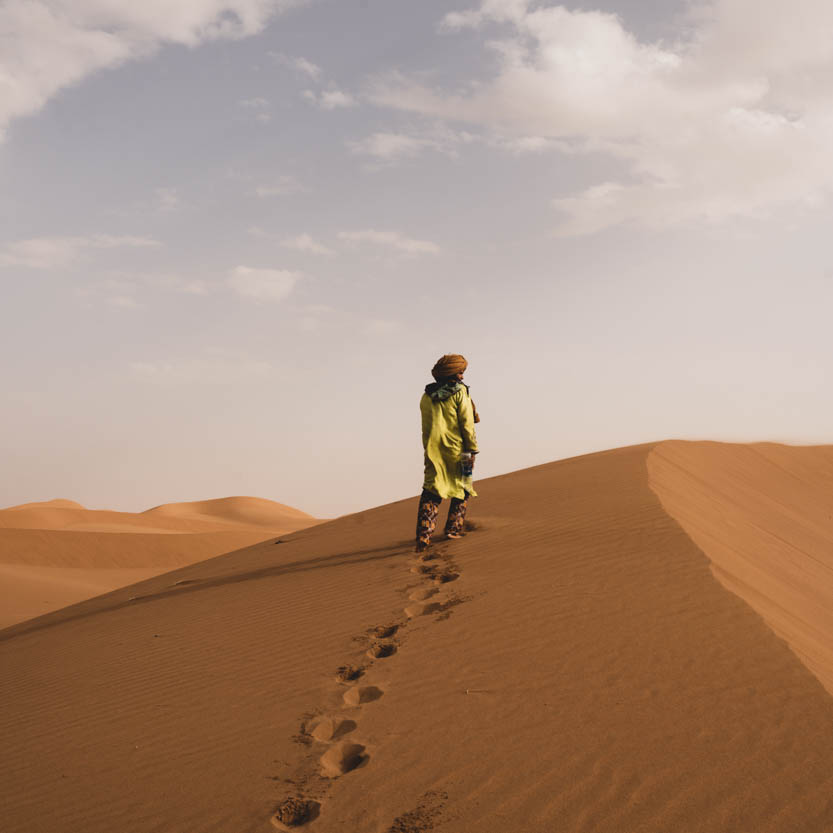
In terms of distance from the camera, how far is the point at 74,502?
56.7 metres

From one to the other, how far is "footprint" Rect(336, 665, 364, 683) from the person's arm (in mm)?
3537

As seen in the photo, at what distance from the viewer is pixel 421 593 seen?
23.1 feet

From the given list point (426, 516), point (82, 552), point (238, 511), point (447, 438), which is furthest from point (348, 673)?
point (238, 511)

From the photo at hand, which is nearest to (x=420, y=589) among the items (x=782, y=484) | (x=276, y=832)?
(x=276, y=832)

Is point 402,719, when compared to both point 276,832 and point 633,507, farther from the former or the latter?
point 633,507

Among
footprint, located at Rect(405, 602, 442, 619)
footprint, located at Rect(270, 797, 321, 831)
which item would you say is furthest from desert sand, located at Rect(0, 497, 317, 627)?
footprint, located at Rect(270, 797, 321, 831)

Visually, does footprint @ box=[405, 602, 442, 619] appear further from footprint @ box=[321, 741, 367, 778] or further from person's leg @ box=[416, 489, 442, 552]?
footprint @ box=[321, 741, 367, 778]

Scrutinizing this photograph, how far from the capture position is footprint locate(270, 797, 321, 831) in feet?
12.0

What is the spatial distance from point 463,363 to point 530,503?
9.83 ft

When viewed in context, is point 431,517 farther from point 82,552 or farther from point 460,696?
point 82,552

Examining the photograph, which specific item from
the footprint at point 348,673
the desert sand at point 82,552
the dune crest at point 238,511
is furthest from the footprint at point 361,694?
the dune crest at point 238,511

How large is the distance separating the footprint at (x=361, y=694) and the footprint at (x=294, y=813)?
3.68ft

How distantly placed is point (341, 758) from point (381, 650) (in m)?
1.58

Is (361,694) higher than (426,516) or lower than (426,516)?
lower
